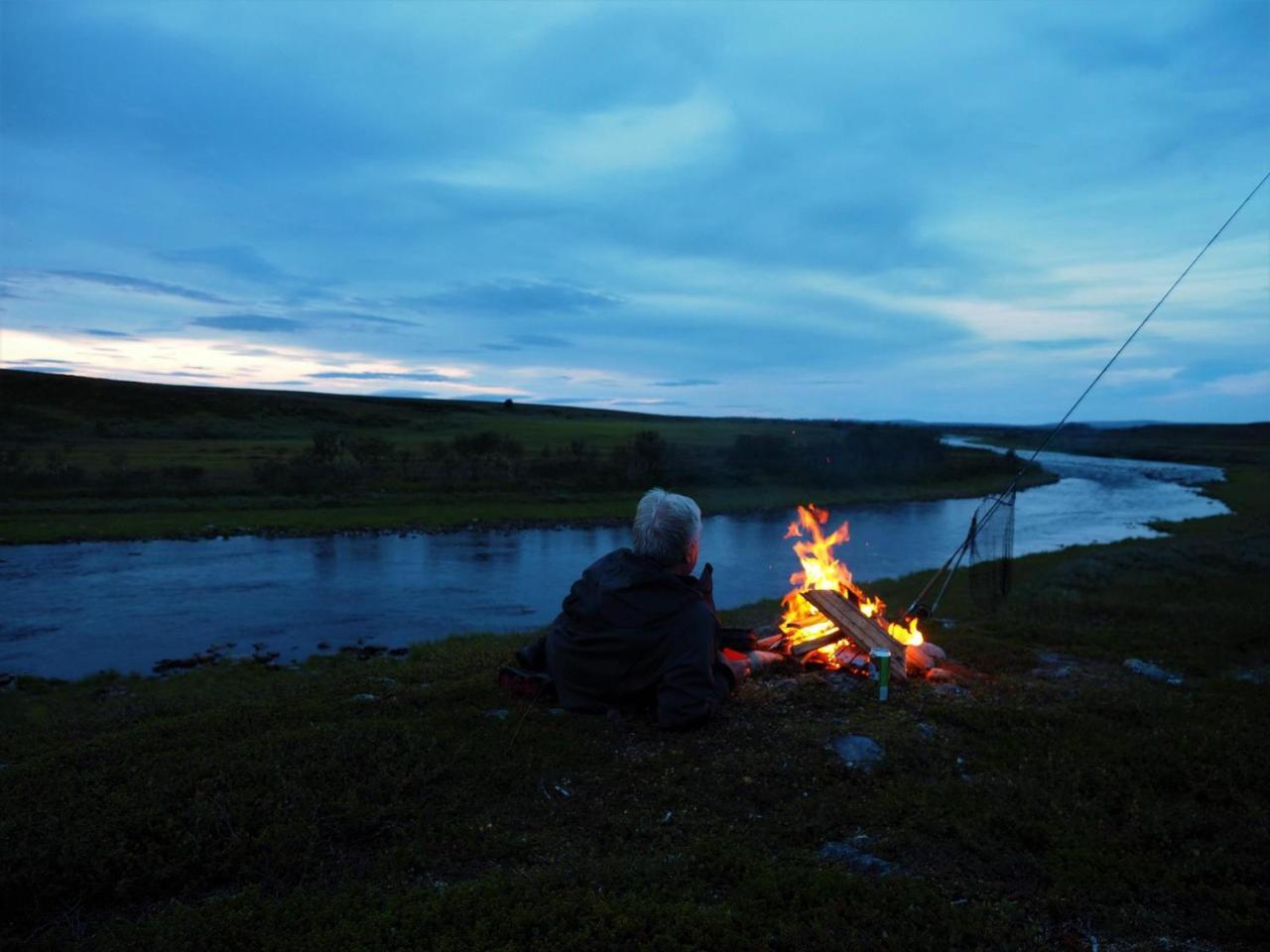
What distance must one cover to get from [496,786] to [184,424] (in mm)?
92666

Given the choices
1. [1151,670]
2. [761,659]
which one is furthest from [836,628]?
[1151,670]

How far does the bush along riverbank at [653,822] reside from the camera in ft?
Answer: 12.9

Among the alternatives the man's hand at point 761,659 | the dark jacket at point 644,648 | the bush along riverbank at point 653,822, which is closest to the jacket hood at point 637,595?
the dark jacket at point 644,648

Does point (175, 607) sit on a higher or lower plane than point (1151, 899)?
lower

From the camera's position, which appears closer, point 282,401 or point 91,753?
point 91,753

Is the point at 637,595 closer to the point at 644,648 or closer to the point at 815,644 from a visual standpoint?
the point at 644,648

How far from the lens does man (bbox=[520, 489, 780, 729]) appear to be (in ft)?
21.5

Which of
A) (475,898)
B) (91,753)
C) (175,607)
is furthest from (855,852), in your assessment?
(175,607)

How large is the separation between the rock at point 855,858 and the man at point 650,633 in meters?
1.79

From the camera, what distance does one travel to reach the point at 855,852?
4664 mm

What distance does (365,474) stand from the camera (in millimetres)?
44031

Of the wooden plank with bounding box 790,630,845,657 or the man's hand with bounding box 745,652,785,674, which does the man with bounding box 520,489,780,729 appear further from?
the wooden plank with bounding box 790,630,845,657

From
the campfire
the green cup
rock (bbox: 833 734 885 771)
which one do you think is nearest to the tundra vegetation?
the campfire

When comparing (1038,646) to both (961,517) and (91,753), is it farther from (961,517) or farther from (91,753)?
(961,517)
